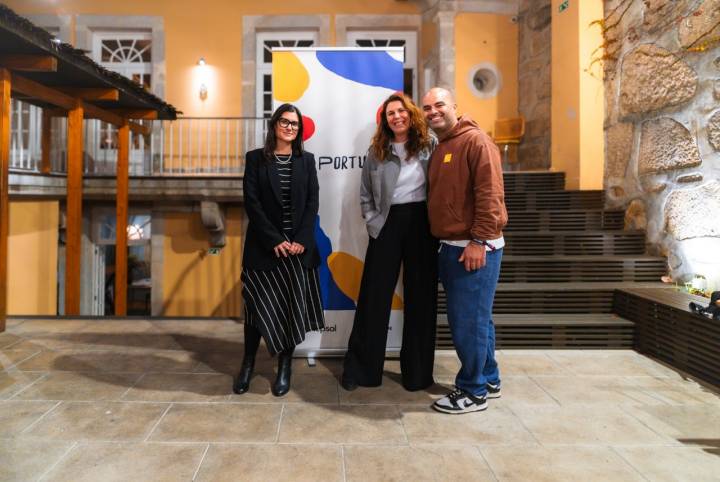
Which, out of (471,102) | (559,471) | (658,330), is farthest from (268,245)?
(471,102)

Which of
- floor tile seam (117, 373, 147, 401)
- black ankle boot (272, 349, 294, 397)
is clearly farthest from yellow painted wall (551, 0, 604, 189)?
floor tile seam (117, 373, 147, 401)

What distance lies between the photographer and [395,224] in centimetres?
243

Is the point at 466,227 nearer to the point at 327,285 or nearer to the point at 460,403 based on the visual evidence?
the point at 460,403

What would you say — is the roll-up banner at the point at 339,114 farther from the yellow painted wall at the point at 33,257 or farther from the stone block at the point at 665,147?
the yellow painted wall at the point at 33,257

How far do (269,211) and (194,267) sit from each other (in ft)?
19.2

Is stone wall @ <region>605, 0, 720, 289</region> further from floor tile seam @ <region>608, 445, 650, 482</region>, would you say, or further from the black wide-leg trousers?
the black wide-leg trousers

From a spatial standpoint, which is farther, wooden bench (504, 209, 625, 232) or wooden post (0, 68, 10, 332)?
wooden bench (504, 209, 625, 232)

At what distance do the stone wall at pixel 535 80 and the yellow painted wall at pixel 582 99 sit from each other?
118cm

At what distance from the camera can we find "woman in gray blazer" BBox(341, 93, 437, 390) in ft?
7.92

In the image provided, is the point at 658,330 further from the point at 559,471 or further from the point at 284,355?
the point at 284,355

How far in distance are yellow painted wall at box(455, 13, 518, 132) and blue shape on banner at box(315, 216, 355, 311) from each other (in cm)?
488

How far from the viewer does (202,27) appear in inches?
314

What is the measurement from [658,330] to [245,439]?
→ 256 cm

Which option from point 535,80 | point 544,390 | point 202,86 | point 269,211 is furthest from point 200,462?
point 202,86
